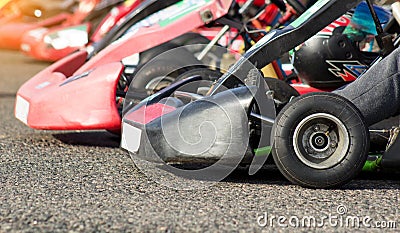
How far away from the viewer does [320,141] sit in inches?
157

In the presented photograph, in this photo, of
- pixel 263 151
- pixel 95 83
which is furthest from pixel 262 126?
pixel 95 83

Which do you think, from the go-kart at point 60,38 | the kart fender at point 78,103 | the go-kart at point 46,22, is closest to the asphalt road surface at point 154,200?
the kart fender at point 78,103

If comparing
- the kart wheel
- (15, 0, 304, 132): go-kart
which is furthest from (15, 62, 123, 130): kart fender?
the kart wheel

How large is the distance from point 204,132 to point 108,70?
4.75 feet

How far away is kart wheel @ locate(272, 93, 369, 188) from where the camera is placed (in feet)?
12.9

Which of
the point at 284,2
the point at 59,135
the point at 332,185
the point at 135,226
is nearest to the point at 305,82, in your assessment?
the point at 284,2

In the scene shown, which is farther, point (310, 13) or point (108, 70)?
point (108, 70)

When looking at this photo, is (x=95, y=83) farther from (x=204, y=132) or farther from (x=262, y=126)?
(x=262, y=126)

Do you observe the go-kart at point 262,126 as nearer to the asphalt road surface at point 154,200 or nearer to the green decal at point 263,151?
the green decal at point 263,151

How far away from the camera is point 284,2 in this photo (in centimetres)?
632

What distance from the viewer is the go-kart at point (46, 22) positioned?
11.0 m

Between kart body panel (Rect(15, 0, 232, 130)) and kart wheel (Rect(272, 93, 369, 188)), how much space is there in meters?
1.64

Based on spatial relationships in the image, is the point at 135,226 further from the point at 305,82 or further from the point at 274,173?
the point at 305,82

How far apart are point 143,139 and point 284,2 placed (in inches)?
101
